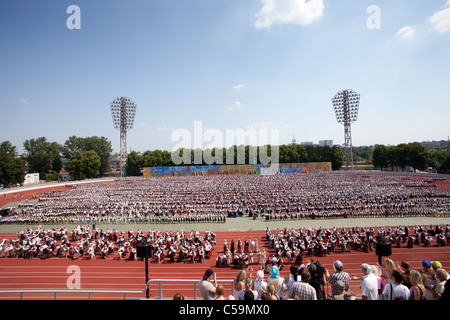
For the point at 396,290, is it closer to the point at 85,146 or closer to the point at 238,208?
the point at 238,208

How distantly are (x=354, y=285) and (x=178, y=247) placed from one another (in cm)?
1004

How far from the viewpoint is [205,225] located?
73.9 ft

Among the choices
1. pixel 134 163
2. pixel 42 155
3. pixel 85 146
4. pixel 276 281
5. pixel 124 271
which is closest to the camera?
pixel 276 281

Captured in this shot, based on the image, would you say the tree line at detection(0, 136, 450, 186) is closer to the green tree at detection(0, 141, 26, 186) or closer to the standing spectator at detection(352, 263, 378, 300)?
the green tree at detection(0, 141, 26, 186)

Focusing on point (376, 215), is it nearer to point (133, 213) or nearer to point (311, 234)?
point (311, 234)

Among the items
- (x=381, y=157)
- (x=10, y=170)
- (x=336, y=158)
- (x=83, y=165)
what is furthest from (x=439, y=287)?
(x=381, y=157)

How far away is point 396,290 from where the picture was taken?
4.32 meters

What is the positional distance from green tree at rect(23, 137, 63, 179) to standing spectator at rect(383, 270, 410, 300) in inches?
3763

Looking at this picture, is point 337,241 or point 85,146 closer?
point 337,241

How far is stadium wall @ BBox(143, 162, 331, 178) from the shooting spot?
229 ft

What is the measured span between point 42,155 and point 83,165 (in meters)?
23.4

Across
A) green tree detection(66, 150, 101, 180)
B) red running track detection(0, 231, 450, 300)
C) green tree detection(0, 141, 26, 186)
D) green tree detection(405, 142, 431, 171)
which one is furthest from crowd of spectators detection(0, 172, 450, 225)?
green tree detection(405, 142, 431, 171)

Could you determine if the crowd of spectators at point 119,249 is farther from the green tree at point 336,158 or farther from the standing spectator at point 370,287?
the green tree at point 336,158
